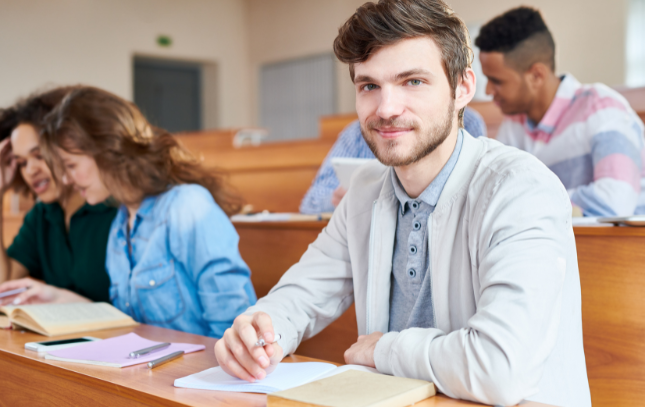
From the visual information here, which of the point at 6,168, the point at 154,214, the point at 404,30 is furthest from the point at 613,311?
the point at 6,168

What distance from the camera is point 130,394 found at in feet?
3.02

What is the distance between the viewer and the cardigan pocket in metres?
1.70

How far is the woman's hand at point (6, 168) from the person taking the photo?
222 centimetres

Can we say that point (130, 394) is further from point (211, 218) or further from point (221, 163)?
point (221, 163)

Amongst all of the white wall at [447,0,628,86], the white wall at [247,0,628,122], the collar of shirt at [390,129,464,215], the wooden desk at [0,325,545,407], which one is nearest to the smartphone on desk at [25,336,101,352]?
the wooden desk at [0,325,545,407]

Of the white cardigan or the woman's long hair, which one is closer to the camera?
the white cardigan

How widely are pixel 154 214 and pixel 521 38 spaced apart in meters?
1.49

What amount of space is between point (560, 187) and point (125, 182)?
1251 mm

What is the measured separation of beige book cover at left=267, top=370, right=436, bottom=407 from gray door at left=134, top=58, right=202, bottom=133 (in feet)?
22.4

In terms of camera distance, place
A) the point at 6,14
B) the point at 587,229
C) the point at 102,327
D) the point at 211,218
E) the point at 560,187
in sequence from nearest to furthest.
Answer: the point at 560,187 < the point at 587,229 < the point at 102,327 < the point at 211,218 < the point at 6,14

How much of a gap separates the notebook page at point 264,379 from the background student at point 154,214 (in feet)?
2.07

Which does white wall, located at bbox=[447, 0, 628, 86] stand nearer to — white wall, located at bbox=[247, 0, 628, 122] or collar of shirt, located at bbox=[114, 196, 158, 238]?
white wall, located at bbox=[247, 0, 628, 122]

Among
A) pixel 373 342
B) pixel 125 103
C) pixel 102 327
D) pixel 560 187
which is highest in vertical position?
pixel 125 103

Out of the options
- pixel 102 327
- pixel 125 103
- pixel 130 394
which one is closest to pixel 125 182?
pixel 125 103
